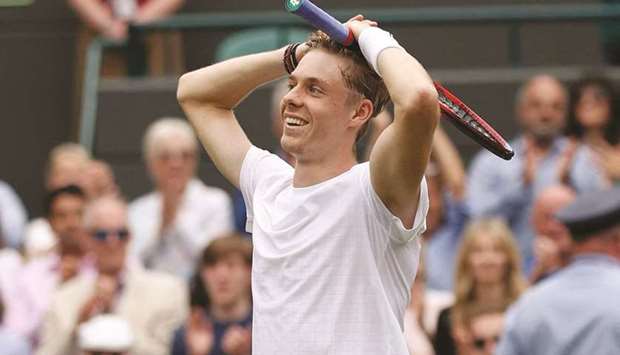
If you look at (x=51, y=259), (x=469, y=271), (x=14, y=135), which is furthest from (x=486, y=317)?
(x=14, y=135)

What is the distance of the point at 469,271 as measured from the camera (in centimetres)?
838

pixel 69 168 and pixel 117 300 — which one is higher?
pixel 69 168

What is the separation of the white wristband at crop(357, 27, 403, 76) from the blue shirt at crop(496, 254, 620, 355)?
260 centimetres

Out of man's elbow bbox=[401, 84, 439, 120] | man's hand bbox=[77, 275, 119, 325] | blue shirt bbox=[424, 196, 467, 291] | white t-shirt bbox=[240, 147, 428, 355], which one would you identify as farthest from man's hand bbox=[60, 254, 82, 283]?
man's elbow bbox=[401, 84, 439, 120]

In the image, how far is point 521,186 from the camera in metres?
9.67

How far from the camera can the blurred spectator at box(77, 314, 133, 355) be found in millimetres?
8125

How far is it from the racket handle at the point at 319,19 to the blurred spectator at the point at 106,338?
388 centimetres

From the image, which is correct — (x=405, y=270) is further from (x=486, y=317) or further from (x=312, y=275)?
(x=486, y=317)

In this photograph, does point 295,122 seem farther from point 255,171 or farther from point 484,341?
point 484,341

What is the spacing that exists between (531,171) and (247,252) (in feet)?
6.65

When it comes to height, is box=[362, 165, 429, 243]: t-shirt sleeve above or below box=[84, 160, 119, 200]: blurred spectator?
below

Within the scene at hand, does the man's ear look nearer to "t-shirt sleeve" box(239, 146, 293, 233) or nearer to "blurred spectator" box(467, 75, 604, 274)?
"t-shirt sleeve" box(239, 146, 293, 233)

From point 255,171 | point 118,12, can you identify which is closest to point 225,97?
point 255,171

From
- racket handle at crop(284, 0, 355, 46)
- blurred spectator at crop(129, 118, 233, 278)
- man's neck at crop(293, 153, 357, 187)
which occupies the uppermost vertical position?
blurred spectator at crop(129, 118, 233, 278)
